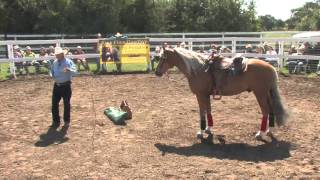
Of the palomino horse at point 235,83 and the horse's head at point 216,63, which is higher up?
the horse's head at point 216,63

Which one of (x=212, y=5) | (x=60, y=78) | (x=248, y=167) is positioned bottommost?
(x=248, y=167)

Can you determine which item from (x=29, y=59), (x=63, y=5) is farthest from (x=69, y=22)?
(x=29, y=59)

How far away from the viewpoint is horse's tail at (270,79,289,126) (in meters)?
8.81

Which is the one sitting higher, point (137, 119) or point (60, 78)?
point (60, 78)

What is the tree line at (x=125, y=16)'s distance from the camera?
109ft

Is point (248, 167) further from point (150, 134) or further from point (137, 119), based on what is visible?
point (137, 119)

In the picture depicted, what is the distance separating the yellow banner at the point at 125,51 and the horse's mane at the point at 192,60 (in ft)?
33.9

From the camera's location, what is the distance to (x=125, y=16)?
3612cm

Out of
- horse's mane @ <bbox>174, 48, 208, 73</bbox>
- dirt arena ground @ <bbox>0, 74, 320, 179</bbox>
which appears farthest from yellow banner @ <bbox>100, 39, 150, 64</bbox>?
horse's mane @ <bbox>174, 48, 208, 73</bbox>

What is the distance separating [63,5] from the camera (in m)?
33.2

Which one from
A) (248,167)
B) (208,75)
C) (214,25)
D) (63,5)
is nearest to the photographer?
Result: (248,167)

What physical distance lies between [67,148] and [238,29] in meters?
30.1

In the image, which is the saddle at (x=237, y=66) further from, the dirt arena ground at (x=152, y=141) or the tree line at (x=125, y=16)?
the tree line at (x=125, y=16)

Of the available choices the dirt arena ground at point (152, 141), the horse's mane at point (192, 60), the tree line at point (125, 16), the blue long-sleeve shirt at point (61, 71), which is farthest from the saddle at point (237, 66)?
the tree line at point (125, 16)
